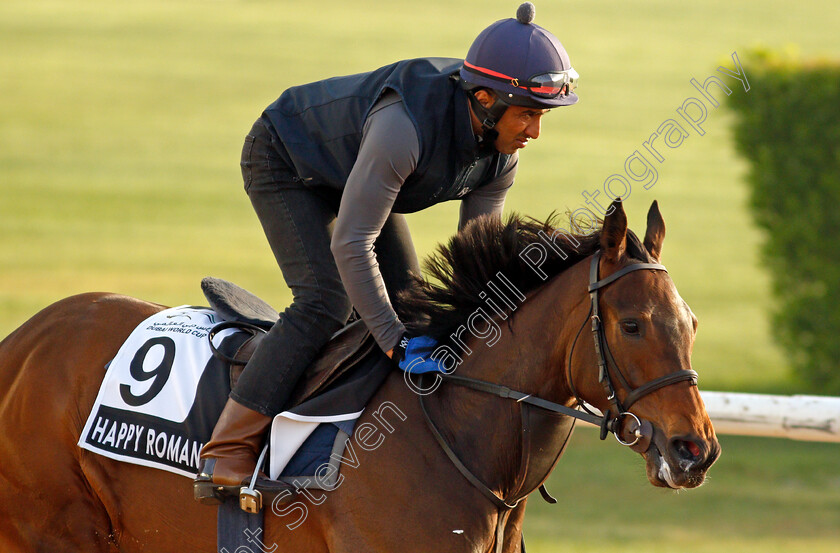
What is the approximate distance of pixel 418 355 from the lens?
3.03 m

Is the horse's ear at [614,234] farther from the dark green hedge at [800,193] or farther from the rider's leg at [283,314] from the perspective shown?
the dark green hedge at [800,193]

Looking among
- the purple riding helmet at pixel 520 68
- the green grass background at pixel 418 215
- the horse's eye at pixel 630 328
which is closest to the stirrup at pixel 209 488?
the horse's eye at pixel 630 328

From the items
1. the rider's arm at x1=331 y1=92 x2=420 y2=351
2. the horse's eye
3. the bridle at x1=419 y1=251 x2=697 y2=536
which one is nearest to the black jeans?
the rider's arm at x1=331 y1=92 x2=420 y2=351

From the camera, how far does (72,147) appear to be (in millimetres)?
23453

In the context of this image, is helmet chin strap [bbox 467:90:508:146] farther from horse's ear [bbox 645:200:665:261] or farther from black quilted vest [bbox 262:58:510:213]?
horse's ear [bbox 645:200:665:261]

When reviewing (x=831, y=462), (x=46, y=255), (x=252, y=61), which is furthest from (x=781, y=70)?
(x=252, y=61)

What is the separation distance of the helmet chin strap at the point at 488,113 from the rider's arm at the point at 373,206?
0.25 m

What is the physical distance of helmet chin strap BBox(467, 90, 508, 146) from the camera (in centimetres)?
305

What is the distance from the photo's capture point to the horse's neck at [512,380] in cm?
292

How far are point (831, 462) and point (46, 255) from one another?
44.6 feet

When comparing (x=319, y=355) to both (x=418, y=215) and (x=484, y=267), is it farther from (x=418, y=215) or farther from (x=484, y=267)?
(x=418, y=215)

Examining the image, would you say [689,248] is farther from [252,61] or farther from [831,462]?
[252,61]

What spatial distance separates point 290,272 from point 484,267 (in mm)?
674

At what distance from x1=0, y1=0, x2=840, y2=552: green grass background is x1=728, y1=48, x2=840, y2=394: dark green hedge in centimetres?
33
